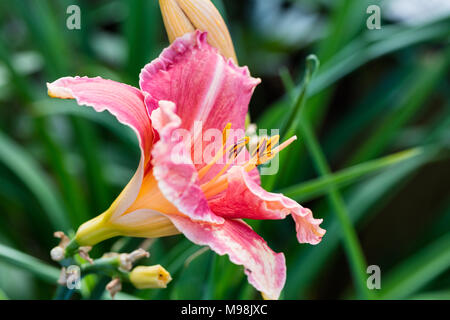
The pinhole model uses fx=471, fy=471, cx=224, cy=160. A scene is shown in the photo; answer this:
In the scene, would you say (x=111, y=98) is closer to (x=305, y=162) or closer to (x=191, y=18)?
(x=191, y=18)

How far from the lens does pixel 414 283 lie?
2.45 ft

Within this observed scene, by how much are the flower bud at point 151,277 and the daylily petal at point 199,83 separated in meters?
0.13

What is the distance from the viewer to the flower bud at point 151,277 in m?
0.39

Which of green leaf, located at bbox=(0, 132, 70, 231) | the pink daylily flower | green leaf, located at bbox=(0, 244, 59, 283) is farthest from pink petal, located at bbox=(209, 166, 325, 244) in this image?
green leaf, located at bbox=(0, 132, 70, 231)

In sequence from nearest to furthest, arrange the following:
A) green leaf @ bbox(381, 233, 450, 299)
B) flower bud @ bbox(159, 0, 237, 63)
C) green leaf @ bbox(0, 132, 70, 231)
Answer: flower bud @ bbox(159, 0, 237, 63) < green leaf @ bbox(381, 233, 450, 299) < green leaf @ bbox(0, 132, 70, 231)

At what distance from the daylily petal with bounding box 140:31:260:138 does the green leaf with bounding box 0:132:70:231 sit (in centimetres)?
52

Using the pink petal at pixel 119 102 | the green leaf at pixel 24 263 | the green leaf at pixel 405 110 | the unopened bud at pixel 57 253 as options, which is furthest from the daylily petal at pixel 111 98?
the green leaf at pixel 405 110

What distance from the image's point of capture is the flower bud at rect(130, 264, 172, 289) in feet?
1.28

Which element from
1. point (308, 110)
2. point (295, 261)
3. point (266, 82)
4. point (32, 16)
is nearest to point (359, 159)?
point (308, 110)

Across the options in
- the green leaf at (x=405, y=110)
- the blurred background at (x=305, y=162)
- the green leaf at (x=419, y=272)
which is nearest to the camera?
the blurred background at (x=305, y=162)

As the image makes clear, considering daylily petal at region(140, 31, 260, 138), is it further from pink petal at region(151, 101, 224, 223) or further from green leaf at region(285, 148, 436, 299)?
green leaf at region(285, 148, 436, 299)

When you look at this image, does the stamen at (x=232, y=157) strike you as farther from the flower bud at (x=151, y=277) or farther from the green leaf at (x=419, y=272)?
the green leaf at (x=419, y=272)
